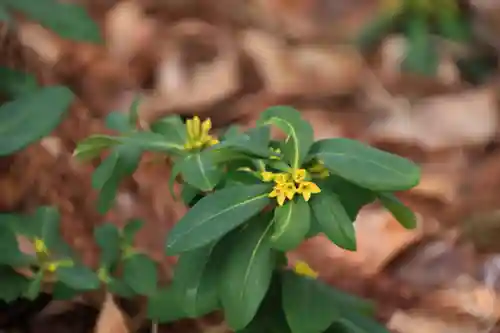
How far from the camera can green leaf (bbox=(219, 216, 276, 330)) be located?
1.83 ft

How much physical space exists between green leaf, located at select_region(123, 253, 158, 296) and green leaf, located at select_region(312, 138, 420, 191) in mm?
266

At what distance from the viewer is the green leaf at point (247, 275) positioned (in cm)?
56

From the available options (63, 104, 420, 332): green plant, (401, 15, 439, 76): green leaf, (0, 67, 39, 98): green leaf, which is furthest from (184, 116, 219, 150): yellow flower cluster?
(401, 15, 439, 76): green leaf

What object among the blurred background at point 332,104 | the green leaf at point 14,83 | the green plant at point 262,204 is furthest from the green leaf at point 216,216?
the green leaf at point 14,83

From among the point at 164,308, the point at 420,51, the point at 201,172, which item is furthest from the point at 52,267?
the point at 420,51

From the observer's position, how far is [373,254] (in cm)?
101

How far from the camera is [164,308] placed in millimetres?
715

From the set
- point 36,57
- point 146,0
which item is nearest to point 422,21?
point 146,0

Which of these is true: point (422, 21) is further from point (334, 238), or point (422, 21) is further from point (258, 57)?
point (334, 238)

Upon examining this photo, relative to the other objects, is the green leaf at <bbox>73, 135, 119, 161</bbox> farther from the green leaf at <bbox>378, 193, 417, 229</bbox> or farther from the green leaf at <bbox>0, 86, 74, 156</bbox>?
the green leaf at <bbox>378, 193, 417, 229</bbox>

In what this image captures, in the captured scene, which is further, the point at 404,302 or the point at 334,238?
the point at 404,302

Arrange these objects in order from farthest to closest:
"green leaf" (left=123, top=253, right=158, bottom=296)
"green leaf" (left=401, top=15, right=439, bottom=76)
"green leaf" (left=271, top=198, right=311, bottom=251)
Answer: "green leaf" (left=401, top=15, right=439, bottom=76) → "green leaf" (left=123, top=253, right=158, bottom=296) → "green leaf" (left=271, top=198, right=311, bottom=251)

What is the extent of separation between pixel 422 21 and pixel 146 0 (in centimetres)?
60

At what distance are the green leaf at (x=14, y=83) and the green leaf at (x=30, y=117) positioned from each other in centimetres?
20
